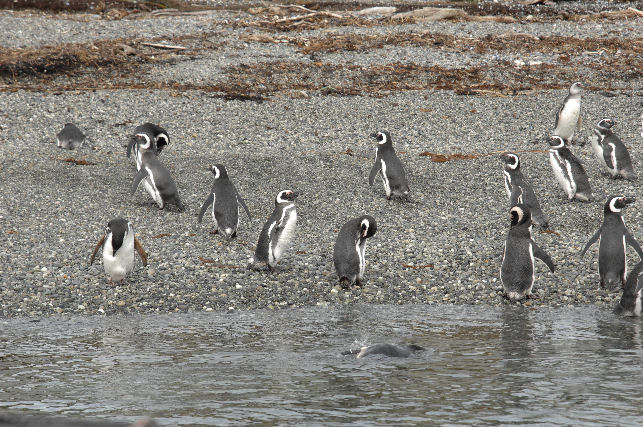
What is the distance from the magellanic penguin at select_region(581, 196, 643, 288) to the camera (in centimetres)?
779

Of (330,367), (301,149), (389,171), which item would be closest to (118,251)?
(330,367)

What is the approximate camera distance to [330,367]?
5562 millimetres

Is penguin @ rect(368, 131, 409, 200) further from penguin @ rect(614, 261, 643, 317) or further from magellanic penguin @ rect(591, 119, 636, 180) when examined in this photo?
penguin @ rect(614, 261, 643, 317)

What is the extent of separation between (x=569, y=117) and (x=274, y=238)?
8201mm

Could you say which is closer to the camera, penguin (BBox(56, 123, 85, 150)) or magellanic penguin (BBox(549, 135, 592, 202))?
magellanic penguin (BBox(549, 135, 592, 202))

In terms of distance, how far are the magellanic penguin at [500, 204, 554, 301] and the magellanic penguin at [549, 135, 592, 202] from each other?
359 cm

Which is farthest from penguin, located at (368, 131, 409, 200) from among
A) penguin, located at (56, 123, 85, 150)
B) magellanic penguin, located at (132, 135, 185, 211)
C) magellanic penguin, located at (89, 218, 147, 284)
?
penguin, located at (56, 123, 85, 150)

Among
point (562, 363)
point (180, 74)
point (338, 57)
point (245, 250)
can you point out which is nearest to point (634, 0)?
point (338, 57)

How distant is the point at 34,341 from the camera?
626cm

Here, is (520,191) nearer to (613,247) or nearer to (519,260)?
(613,247)

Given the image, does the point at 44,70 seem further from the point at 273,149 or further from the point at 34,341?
the point at 34,341

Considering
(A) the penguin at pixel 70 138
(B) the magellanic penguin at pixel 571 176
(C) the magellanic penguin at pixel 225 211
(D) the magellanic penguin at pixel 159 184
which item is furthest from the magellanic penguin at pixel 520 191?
(A) the penguin at pixel 70 138

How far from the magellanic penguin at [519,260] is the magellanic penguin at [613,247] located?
546 mm

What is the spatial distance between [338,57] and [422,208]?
1026 centimetres
